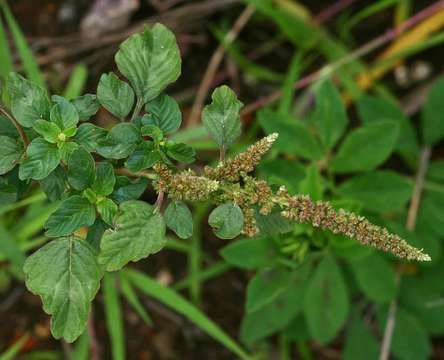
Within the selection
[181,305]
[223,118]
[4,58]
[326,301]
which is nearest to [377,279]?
[326,301]

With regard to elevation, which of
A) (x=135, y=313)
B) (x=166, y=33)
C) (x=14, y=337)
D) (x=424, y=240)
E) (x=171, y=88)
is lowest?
(x=14, y=337)

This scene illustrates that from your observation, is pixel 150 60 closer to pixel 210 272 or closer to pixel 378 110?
pixel 378 110

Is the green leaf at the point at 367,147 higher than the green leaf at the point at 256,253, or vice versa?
the green leaf at the point at 367,147

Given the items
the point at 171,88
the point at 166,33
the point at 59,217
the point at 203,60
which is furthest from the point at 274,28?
the point at 59,217

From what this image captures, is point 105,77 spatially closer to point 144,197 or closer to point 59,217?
point 59,217

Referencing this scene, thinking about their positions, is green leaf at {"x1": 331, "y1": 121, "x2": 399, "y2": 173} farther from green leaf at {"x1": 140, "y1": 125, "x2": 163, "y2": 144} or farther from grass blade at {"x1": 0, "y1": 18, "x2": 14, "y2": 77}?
grass blade at {"x1": 0, "y1": 18, "x2": 14, "y2": 77}

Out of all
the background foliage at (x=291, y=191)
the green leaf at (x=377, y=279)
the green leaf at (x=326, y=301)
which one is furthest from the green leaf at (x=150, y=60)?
the green leaf at (x=377, y=279)

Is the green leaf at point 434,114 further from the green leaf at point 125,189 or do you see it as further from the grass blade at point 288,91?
the green leaf at point 125,189
